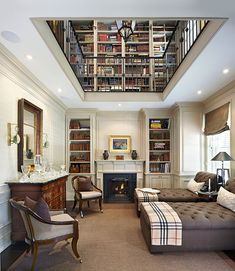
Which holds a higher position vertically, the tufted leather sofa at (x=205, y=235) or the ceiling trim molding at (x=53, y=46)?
the ceiling trim molding at (x=53, y=46)

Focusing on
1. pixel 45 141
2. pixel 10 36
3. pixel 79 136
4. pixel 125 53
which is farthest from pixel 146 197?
pixel 125 53

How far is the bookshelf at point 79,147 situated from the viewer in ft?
23.1

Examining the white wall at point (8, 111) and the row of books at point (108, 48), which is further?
the row of books at point (108, 48)

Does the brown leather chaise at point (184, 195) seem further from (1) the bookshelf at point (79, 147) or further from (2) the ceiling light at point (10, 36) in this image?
(2) the ceiling light at point (10, 36)

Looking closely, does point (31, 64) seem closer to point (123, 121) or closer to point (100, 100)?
point (100, 100)

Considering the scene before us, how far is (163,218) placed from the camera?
3328 millimetres

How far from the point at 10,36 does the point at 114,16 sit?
1.29 m

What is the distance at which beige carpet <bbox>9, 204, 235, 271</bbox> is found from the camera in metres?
2.90

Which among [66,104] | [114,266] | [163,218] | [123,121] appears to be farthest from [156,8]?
[123,121]

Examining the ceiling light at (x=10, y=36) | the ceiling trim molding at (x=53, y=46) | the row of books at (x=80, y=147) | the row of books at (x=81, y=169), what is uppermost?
the ceiling trim molding at (x=53, y=46)

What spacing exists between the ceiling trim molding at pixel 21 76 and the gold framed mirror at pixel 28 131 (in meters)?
0.28

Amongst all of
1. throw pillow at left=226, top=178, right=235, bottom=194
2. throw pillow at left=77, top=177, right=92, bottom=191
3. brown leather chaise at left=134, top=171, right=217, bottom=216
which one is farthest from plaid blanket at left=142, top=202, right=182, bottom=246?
throw pillow at left=77, top=177, right=92, bottom=191

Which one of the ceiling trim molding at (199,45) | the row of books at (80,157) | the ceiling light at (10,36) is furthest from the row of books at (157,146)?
the ceiling light at (10,36)

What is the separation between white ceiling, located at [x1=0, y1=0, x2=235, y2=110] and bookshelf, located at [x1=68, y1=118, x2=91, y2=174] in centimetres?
257
